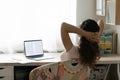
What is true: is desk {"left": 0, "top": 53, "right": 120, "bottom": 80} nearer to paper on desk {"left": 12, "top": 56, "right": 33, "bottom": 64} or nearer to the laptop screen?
paper on desk {"left": 12, "top": 56, "right": 33, "bottom": 64}

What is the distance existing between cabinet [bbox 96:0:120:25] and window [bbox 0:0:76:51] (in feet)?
1.50

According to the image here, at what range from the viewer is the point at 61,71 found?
180cm

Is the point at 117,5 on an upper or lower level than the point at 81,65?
upper

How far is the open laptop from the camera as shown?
9.30 ft

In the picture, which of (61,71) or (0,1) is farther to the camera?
(0,1)

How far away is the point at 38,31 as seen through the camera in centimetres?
311

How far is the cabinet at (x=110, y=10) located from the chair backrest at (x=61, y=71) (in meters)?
0.70

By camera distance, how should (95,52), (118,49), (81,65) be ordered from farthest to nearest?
1. (118,49)
2. (95,52)
3. (81,65)

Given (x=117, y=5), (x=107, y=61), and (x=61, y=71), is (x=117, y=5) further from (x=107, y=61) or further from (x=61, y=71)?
(x=61, y=71)

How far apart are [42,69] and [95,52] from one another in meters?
0.50

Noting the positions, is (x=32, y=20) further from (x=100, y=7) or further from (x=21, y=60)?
(x=100, y=7)

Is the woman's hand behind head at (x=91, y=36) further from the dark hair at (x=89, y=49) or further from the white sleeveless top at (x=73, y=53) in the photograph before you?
the white sleeveless top at (x=73, y=53)

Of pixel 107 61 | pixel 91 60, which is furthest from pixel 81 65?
pixel 107 61

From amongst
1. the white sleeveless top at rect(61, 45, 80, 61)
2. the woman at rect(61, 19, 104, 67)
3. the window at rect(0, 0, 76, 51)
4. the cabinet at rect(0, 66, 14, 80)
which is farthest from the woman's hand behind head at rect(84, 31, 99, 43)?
the window at rect(0, 0, 76, 51)
